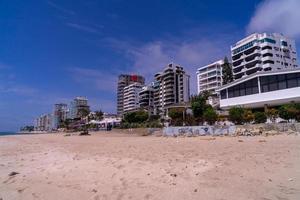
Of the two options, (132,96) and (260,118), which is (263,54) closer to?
(260,118)

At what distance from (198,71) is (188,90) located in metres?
11.8

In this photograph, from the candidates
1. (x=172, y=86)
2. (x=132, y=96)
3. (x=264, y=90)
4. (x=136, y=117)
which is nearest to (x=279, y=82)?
(x=264, y=90)

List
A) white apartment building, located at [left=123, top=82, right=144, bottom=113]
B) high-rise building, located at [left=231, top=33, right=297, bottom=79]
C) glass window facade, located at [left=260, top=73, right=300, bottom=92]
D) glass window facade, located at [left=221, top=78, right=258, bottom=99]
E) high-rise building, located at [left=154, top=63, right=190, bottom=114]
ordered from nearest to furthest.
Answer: glass window facade, located at [left=260, top=73, right=300, bottom=92] → glass window facade, located at [left=221, top=78, right=258, bottom=99] → high-rise building, located at [left=231, top=33, right=297, bottom=79] → high-rise building, located at [left=154, top=63, right=190, bottom=114] → white apartment building, located at [left=123, top=82, right=144, bottom=113]

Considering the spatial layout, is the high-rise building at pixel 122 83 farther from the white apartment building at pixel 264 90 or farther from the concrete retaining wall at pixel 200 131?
the concrete retaining wall at pixel 200 131

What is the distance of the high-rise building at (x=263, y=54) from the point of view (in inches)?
3497

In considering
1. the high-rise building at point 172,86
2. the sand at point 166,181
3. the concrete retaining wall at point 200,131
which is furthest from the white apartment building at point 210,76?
the sand at point 166,181

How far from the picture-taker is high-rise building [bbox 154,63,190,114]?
123m

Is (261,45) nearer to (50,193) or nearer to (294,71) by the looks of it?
(294,71)

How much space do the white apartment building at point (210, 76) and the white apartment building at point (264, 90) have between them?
59089mm

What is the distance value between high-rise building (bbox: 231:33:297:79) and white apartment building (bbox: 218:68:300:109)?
151 feet

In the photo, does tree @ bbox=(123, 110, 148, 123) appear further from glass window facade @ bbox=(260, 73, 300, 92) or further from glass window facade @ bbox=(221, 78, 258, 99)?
glass window facade @ bbox=(260, 73, 300, 92)

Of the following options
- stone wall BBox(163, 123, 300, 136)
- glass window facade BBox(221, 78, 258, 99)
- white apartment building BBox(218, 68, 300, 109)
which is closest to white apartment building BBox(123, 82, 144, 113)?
glass window facade BBox(221, 78, 258, 99)

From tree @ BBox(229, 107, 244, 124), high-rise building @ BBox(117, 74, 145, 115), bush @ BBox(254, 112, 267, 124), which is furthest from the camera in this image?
high-rise building @ BBox(117, 74, 145, 115)

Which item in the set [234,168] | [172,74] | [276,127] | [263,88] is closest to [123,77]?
[172,74]
